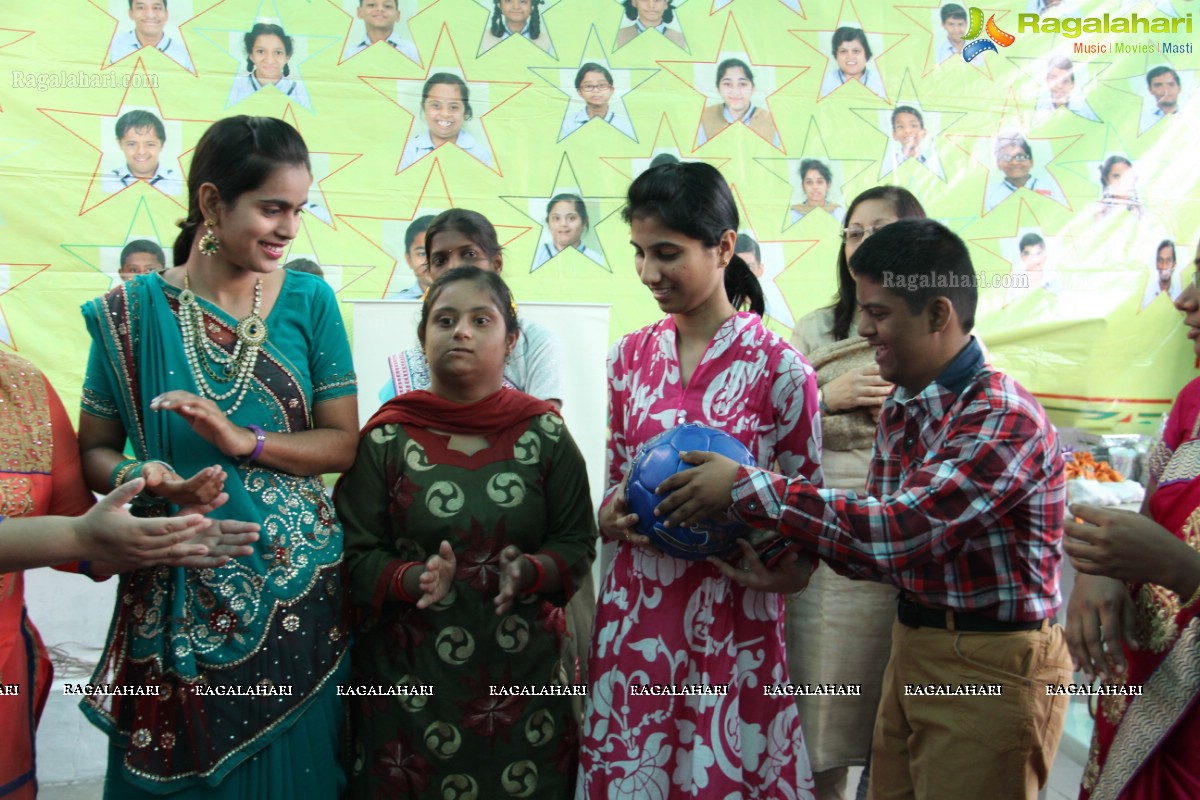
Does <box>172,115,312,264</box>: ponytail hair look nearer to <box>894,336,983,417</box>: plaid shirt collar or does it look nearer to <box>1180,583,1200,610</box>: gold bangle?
<box>894,336,983,417</box>: plaid shirt collar

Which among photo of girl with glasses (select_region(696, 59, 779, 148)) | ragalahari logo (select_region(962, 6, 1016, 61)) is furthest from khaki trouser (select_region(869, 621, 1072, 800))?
ragalahari logo (select_region(962, 6, 1016, 61))

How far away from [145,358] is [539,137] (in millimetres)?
2802

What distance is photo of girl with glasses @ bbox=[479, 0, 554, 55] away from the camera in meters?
4.30

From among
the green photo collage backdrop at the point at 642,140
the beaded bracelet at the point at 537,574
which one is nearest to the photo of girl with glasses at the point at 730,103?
the green photo collage backdrop at the point at 642,140

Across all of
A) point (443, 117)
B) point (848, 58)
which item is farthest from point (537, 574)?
point (848, 58)

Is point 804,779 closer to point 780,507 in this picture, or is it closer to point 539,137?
point 780,507

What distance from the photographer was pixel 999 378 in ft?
6.40

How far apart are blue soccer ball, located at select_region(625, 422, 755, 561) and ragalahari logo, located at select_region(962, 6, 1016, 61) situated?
355 centimetres

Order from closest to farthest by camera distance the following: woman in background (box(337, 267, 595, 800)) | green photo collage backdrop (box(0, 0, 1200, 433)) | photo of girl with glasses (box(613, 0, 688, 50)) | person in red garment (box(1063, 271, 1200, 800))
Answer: person in red garment (box(1063, 271, 1200, 800))
woman in background (box(337, 267, 595, 800))
green photo collage backdrop (box(0, 0, 1200, 433))
photo of girl with glasses (box(613, 0, 688, 50))

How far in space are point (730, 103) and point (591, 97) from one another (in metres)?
0.70

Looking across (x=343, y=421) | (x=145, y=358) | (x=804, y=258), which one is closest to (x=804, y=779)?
(x=343, y=421)

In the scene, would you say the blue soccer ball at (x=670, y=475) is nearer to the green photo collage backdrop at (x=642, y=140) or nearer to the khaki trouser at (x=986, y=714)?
the khaki trouser at (x=986, y=714)

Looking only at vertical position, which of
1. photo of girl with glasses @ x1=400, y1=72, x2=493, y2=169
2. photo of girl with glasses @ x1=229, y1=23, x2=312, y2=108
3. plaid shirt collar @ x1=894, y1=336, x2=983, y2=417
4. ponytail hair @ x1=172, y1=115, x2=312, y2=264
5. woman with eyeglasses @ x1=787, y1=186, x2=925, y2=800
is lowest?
woman with eyeglasses @ x1=787, y1=186, x2=925, y2=800

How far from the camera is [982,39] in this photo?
4.59 metres
